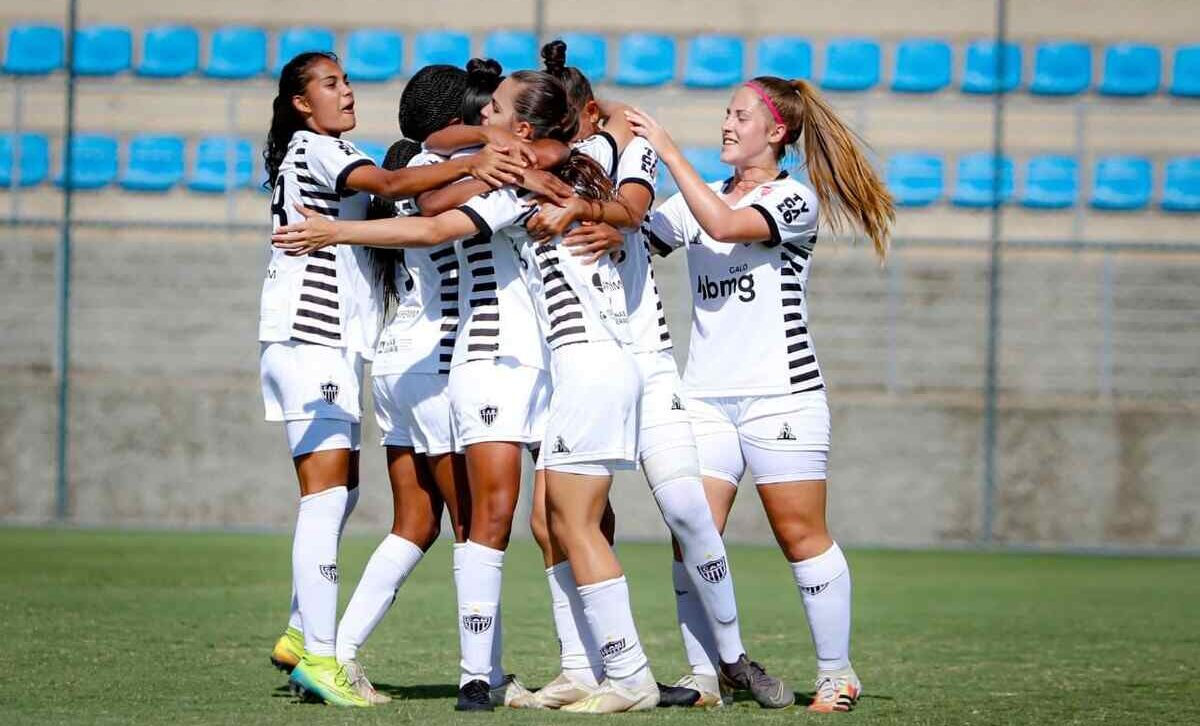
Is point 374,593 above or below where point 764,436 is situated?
below

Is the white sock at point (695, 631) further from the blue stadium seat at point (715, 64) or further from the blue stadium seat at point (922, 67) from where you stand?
the blue stadium seat at point (922, 67)

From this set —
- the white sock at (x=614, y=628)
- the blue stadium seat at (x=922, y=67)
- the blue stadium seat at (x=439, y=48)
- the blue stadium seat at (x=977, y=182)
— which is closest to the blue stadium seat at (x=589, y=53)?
the blue stadium seat at (x=439, y=48)

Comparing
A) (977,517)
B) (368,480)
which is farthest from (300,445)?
(977,517)

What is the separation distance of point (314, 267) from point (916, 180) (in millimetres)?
10997

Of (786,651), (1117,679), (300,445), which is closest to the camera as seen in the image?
(300,445)

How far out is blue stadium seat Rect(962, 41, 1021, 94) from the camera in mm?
15922

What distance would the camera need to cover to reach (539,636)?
7055 millimetres

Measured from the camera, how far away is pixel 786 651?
267 inches

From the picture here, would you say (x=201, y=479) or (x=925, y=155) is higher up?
(x=925, y=155)

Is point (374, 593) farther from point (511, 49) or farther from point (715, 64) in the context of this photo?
point (715, 64)

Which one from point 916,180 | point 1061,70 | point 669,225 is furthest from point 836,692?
point 1061,70

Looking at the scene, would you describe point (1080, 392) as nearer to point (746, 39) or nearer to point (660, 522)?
point (660, 522)

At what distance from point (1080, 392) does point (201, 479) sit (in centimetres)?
685

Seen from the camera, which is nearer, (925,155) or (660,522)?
(660,522)
